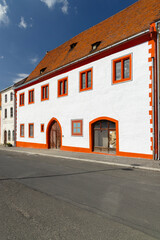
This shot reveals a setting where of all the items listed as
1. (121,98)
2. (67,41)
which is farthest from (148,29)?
(67,41)

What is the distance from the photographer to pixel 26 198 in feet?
17.0

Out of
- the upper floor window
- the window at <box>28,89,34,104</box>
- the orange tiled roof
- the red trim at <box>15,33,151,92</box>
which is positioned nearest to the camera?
the red trim at <box>15,33,151,92</box>

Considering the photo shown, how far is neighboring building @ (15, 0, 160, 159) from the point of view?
1211 cm

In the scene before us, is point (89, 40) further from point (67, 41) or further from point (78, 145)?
point (78, 145)

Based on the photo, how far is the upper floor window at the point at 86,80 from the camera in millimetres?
16016

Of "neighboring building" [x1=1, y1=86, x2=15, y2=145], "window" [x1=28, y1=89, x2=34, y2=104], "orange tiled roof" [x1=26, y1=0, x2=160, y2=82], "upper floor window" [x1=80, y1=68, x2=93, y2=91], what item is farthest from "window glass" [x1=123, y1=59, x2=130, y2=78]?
"neighboring building" [x1=1, y1=86, x2=15, y2=145]

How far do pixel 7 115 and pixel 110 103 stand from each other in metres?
21.8

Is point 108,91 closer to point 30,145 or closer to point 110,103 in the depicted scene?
point 110,103

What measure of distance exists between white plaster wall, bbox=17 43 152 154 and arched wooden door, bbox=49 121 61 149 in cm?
90

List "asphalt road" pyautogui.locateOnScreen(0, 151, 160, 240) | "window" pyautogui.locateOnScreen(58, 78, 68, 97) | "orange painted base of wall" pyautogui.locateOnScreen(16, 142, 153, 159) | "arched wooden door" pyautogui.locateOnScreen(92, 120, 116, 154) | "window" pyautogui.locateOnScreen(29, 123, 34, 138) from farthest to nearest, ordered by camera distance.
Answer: "window" pyautogui.locateOnScreen(29, 123, 34, 138)
"window" pyautogui.locateOnScreen(58, 78, 68, 97)
"arched wooden door" pyautogui.locateOnScreen(92, 120, 116, 154)
"orange painted base of wall" pyautogui.locateOnScreen(16, 142, 153, 159)
"asphalt road" pyautogui.locateOnScreen(0, 151, 160, 240)

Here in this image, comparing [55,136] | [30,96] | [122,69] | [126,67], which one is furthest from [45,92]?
[126,67]

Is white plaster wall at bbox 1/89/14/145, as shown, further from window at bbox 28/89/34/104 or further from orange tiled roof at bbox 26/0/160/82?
orange tiled roof at bbox 26/0/160/82

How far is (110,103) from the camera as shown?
1418cm

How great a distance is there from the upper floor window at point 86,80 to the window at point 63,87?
81.8 inches
